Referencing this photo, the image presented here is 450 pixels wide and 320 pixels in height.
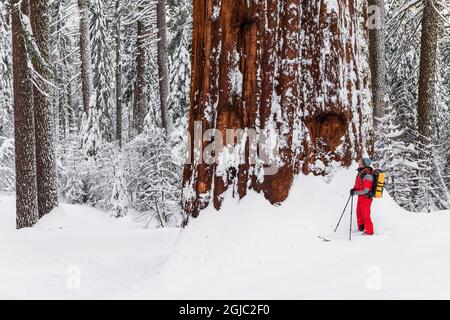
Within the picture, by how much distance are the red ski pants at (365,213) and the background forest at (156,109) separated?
2.33 ft

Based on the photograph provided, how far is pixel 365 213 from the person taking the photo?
468 centimetres

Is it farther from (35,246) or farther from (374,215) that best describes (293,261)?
(35,246)

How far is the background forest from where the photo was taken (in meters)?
9.80

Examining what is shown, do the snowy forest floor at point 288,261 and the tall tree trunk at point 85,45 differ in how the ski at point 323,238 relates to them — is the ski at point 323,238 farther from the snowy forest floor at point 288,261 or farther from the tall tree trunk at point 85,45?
the tall tree trunk at point 85,45

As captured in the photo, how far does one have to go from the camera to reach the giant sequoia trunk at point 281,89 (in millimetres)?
4766

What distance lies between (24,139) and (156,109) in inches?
360

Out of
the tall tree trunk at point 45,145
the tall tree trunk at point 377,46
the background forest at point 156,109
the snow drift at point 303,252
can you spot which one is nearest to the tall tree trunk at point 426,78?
the background forest at point 156,109

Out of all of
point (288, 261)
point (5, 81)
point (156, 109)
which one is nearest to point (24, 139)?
point (288, 261)

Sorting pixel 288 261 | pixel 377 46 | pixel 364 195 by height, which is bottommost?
pixel 288 261

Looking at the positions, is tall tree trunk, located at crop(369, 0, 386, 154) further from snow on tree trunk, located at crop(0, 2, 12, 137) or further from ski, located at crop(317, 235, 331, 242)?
snow on tree trunk, located at crop(0, 2, 12, 137)

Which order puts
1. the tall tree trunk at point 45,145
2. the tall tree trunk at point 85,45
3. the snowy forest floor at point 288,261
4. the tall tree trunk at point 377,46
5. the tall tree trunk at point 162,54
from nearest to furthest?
the snowy forest floor at point 288,261
the tall tree trunk at point 377,46
the tall tree trunk at point 45,145
the tall tree trunk at point 162,54
the tall tree trunk at point 85,45

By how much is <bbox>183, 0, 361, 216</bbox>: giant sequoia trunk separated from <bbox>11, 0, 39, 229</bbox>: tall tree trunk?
243 inches

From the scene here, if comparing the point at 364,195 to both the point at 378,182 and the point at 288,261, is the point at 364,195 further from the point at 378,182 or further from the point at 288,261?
the point at 288,261
